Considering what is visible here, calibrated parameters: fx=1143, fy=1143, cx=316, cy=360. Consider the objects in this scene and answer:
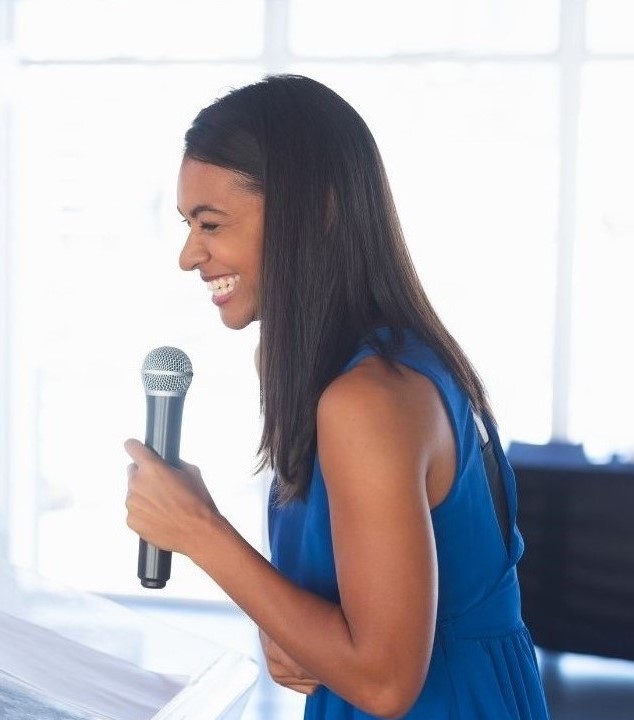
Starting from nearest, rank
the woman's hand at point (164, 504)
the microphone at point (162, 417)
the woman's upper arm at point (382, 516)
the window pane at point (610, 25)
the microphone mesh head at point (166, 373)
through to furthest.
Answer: the woman's upper arm at point (382, 516) < the woman's hand at point (164, 504) < the microphone at point (162, 417) < the microphone mesh head at point (166, 373) < the window pane at point (610, 25)

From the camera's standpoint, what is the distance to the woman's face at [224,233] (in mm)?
1191

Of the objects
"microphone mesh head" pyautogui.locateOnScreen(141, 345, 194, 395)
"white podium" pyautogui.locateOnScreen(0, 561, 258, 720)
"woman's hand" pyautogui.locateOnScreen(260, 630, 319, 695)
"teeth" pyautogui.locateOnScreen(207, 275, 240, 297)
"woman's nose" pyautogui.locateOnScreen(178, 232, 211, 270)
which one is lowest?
"white podium" pyautogui.locateOnScreen(0, 561, 258, 720)

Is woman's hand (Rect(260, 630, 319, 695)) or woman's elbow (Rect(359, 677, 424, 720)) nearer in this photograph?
woman's elbow (Rect(359, 677, 424, 720))

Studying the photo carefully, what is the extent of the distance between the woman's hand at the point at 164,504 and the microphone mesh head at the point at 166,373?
16cm

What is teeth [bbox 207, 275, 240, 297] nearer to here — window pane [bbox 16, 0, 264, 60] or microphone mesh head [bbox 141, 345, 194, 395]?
microphone mesh head [bbox 141, 345, 194, 395]

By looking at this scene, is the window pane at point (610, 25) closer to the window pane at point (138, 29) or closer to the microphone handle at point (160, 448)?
the window pane at point (138, 29)

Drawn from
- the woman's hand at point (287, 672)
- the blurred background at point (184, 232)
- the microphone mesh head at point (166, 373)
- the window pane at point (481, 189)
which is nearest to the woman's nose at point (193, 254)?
the microphone mesh head at point (166, 373)

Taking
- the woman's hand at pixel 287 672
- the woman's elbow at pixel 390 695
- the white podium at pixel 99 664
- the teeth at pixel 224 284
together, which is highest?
the teeth at pixel 224 284

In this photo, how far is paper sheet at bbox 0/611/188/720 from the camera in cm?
129

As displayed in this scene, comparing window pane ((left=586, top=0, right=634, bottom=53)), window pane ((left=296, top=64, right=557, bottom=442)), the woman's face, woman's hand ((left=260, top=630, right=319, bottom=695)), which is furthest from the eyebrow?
window pane ((left=586, top=0, right=634, bottom=53))

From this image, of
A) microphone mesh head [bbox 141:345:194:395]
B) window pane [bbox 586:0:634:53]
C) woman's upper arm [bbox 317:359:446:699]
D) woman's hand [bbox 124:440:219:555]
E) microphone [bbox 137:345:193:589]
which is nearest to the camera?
woman's upper arm [bbox 317:359:446:699]

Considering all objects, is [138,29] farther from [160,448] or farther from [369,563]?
[369,563]

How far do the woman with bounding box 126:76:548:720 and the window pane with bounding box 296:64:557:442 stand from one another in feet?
12.4

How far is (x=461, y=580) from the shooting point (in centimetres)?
119
